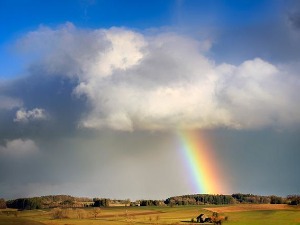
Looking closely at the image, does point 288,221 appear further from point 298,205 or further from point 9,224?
point 9,224

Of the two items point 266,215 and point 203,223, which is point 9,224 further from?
point 266,215

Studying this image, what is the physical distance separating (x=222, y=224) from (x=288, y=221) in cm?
2338

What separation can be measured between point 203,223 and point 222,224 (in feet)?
38.8

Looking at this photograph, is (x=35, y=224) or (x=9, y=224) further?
(x=35, y=224)

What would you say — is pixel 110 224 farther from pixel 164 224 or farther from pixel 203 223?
pixel 203 223

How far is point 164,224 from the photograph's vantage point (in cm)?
14250

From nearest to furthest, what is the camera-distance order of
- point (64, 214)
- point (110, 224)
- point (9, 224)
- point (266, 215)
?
point (9, 224) < point (110, 224) < point (266, 215) < point (64, 214)

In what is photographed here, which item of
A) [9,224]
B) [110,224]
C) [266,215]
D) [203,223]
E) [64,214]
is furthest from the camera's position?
[64,214]

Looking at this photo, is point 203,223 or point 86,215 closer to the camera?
point 203,223

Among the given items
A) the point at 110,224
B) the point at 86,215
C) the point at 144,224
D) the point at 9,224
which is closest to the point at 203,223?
the point at 144,224

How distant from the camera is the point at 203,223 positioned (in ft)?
505

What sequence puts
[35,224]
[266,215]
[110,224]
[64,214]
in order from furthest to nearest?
[64,214]
[266,215]
[110,224]
[35,224]

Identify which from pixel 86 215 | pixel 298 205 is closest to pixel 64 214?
pixel 86 215

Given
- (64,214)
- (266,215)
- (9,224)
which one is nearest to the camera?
(9,224)
